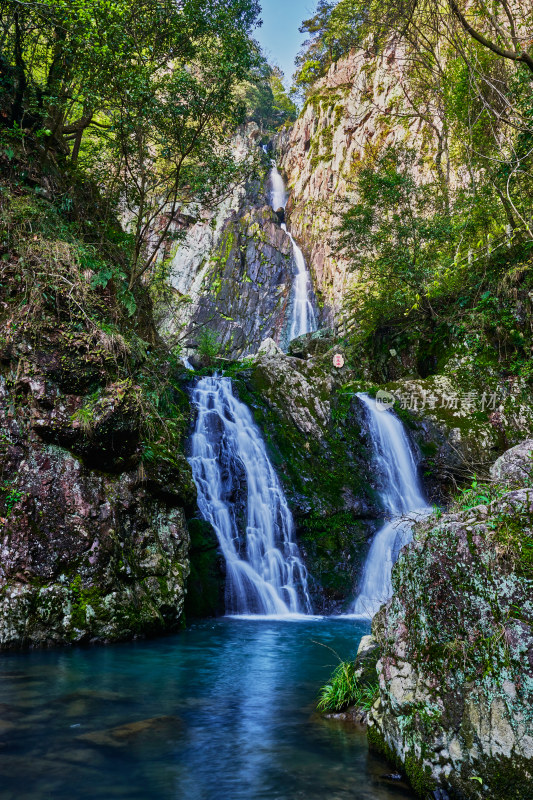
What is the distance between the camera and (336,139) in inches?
1168

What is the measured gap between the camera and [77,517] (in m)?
6.83

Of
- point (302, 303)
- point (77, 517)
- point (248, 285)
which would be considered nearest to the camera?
point (77, 517)

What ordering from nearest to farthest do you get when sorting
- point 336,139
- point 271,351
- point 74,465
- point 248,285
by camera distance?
point 74,465 → point 271,351 → point 336,139 → point 248,285

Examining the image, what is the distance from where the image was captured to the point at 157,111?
30.6 feet

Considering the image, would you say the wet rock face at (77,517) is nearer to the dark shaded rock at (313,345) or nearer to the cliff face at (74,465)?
the cliff face at (74,465)

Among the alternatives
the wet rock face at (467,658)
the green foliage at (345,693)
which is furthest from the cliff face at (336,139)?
the wet rock face at (467,658)

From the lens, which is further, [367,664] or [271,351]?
[271,351]

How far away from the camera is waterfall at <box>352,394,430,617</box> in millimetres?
10359

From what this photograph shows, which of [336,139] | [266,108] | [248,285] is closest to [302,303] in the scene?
[248,285]

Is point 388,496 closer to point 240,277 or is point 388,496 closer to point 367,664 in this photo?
point 367,664

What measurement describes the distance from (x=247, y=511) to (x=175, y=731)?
647 centimetres

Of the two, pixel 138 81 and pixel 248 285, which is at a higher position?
pixel 248 285

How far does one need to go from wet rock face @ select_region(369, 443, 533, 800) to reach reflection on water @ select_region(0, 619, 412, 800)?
0.48 metres

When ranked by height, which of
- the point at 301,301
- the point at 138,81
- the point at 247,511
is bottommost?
the point at 247,511
